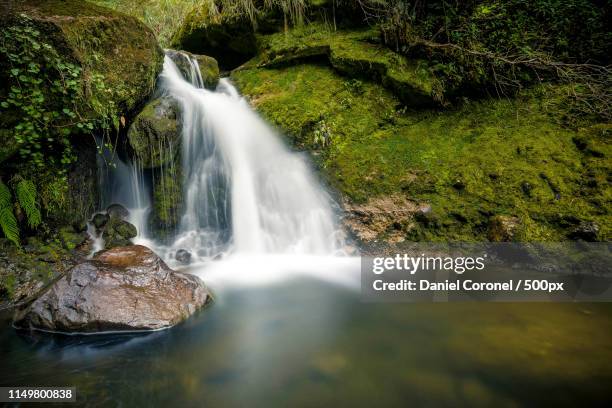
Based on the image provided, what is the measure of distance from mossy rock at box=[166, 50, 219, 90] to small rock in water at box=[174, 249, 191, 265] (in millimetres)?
3437

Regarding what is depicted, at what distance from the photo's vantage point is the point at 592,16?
5.77 meters

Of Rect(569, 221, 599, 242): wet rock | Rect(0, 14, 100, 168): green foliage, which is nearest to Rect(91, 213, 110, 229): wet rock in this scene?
Rect(0, 14, 100, 168): green foliage

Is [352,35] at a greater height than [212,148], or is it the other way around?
[352,35]

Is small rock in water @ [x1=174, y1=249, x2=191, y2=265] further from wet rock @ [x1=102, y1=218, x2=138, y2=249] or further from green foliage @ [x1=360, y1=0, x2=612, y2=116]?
green foliage @ [x1=360, y1=0, x2=612, y2=116]

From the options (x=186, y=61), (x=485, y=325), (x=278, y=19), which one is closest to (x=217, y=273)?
(x=485, y=325)

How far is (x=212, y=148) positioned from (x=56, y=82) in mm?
2433

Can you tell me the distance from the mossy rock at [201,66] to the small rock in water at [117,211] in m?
2.80

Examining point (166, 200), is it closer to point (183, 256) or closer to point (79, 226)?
point (183, 256)

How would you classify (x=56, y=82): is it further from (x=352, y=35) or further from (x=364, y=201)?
(x=352, y=35)

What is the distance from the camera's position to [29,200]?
13.4 ft

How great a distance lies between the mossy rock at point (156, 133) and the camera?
16.4 ft

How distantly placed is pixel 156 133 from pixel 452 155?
15.1 ft

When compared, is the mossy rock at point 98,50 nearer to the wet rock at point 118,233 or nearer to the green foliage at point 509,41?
the wet rock at point 118,233

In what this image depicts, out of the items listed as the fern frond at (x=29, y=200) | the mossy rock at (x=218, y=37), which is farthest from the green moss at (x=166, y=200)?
the mossy rock at (x=218, y=37)
